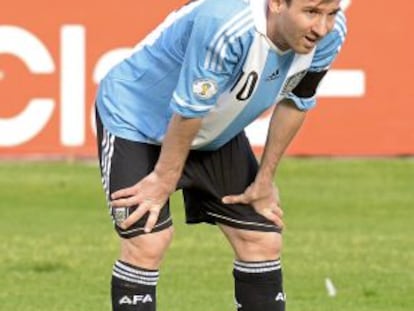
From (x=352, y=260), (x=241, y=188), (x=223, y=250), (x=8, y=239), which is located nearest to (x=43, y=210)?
(x=8, y=239)

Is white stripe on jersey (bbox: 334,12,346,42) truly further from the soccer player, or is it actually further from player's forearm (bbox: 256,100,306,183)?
player's forearm (bbox: 256,100,306,183)

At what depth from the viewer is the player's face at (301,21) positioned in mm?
6711

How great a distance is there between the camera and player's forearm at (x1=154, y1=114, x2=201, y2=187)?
6.99 m

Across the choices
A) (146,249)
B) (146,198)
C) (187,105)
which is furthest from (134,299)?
(187,105)

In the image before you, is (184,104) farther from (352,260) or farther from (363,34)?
(363,34)

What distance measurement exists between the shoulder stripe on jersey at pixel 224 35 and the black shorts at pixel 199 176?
74 centimetres

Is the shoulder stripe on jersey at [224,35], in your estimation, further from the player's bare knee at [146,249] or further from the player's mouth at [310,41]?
the player's bare knee at [146,249]

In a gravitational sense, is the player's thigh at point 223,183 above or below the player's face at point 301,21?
below

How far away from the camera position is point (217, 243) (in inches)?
486

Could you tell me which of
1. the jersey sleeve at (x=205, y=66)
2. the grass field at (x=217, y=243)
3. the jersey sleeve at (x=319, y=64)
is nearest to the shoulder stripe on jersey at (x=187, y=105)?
the jersey sleeve at (x=205, y=66)

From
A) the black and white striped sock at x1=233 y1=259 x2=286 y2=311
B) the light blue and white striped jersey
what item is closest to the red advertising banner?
the black and white striped sock at x1=233 y1=259 x2=286 y2=311

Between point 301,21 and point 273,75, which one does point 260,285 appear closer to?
point 273,75

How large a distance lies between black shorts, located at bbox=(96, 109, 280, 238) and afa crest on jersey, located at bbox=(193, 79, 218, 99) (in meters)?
0.61

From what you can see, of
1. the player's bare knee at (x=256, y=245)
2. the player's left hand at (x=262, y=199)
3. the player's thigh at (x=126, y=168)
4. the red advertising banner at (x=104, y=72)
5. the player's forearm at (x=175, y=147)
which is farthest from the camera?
the red advertising banner at (x=104, y=72)
